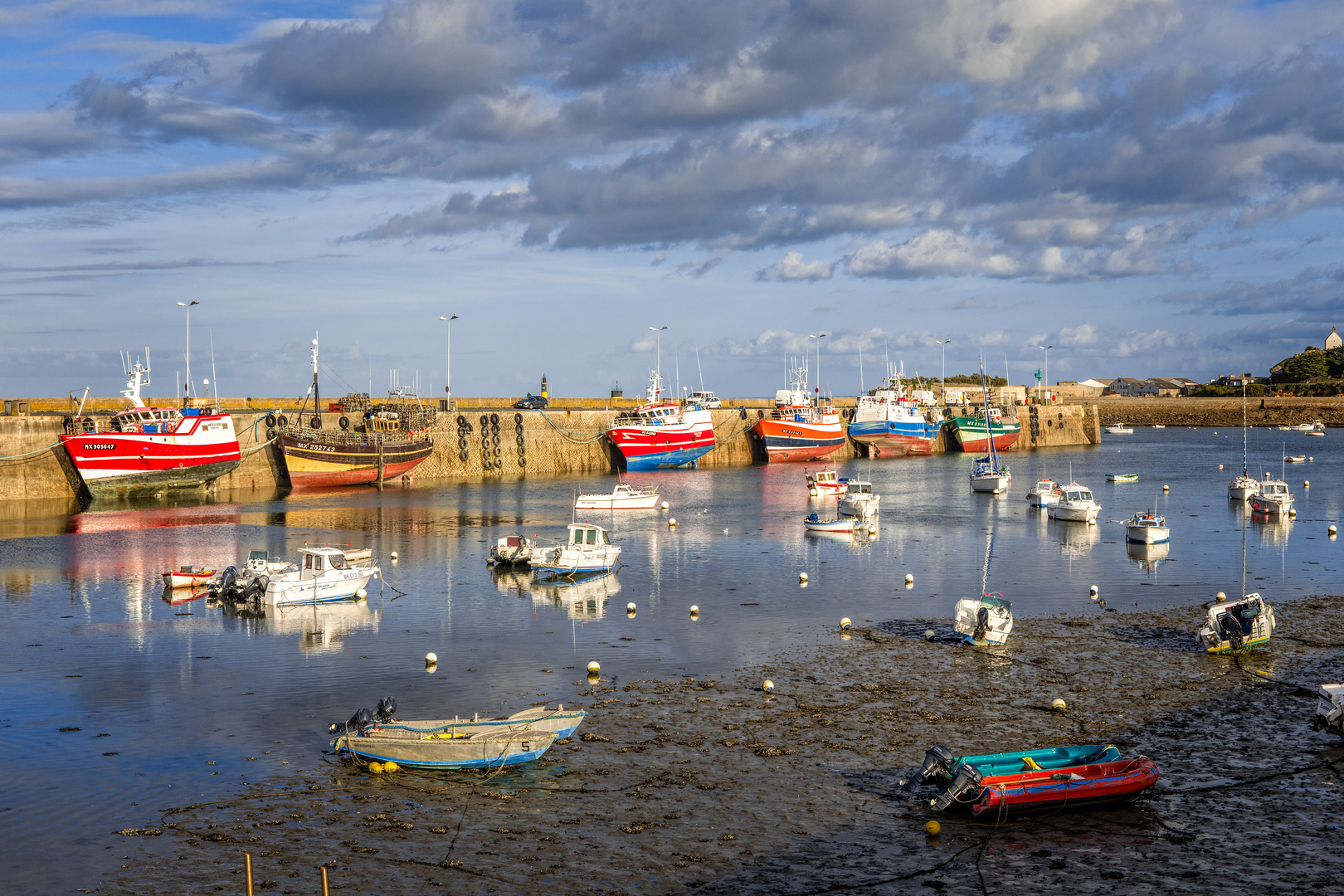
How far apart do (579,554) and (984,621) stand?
17.7 m

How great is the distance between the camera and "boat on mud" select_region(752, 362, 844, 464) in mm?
109062

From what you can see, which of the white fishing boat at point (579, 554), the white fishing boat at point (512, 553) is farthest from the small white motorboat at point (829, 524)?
the white fishing boat at point (512, 553)

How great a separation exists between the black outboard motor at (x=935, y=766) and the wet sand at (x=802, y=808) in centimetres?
39

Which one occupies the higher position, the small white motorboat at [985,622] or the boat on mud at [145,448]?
the boat on mud at [145,448]

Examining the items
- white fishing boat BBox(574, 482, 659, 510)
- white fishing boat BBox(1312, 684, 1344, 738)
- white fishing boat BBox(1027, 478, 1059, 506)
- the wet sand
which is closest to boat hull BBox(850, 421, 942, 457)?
white fishing boat BBox(1027, 478, 1059, 506)

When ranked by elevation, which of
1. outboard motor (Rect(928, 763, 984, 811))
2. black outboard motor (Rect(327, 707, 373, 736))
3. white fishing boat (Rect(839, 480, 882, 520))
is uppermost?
white fishing boat (Rect(839, 480, 882, 520))

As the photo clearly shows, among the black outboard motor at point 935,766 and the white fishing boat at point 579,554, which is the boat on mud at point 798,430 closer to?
the white fishing boat at point 579,554

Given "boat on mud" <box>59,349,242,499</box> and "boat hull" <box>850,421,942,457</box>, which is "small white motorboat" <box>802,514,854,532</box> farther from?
"boat hull" <box>850,421,942,457</box>

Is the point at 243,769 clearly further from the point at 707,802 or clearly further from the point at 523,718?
the point at 707,802

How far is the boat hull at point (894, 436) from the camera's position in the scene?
118 meters

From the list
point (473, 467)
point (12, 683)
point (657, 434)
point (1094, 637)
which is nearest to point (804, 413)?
point (657, 434)

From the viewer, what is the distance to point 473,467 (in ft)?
302

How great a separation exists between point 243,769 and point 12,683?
10.8 metres

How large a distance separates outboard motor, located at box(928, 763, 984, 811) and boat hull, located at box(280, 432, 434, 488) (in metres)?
68.2
